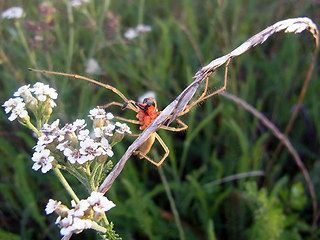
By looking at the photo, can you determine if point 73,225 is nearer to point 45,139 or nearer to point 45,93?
point 45,139

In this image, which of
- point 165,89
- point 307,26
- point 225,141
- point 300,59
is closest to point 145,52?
point 165,89

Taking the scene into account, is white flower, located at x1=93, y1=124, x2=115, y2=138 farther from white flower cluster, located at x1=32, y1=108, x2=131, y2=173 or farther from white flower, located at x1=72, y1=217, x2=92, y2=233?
white flower, located at x1=72, y1=217, x2=92, y2=233

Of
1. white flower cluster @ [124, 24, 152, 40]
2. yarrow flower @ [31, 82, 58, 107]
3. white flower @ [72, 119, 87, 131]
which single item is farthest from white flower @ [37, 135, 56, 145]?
white flower cluster @ [124, 24, 152, 40]

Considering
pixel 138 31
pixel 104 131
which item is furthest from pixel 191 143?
pixel 104 131

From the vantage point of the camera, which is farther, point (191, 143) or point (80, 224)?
point (191, 143)

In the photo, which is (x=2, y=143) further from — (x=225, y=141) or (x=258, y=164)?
(x=258, y=164)

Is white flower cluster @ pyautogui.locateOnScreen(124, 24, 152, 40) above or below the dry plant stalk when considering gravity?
above
